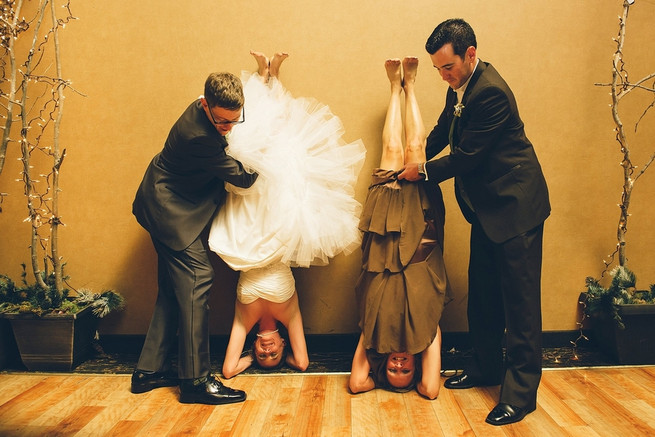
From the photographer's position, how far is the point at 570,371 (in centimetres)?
296

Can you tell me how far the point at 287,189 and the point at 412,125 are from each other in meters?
0.79

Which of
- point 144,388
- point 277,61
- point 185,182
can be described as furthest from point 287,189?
point 144,388

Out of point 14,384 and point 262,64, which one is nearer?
point 14,384

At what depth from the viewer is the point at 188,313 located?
2.66 m

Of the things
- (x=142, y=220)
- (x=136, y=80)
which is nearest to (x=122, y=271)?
(x=142, y=220)

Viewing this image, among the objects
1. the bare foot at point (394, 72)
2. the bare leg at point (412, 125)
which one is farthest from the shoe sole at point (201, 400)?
the bare foot at point (394, 72)

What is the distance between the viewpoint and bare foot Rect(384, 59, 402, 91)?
2.95 m

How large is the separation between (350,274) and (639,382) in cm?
168

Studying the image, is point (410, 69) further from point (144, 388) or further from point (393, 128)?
point (144, 388)

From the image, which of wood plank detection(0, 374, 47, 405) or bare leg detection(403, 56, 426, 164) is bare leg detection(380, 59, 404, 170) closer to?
bare leg detection(403, 56, 426, 164)

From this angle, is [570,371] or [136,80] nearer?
[570,371]

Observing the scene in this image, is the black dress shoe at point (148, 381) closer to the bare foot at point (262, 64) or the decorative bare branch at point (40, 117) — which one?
the decorative bare branch at point (40, 117)

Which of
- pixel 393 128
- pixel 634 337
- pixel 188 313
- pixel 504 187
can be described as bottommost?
pixel 634 337

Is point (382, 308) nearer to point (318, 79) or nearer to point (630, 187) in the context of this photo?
point (318, 79)
